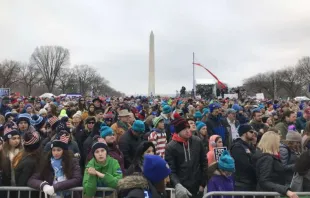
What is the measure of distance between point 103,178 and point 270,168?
7.37ft

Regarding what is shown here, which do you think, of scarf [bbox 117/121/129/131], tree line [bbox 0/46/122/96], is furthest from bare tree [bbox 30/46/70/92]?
scarf [bbox 117/121/129/131]

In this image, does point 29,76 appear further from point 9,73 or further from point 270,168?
point 270,168

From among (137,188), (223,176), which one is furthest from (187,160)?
(137,188)

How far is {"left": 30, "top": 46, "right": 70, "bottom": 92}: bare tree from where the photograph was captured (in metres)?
80.9

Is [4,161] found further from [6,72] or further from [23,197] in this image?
[6,72]

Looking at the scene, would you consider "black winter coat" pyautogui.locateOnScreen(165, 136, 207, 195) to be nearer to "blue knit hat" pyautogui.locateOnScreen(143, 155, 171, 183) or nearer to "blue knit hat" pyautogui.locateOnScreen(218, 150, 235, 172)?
"blue knit hat" pyautogui.locateOnScreen(218, 150, 235, 172)

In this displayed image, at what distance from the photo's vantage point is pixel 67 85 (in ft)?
283

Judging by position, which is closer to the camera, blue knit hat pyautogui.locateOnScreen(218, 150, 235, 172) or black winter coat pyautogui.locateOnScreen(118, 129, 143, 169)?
blue knit hat pyautogui.locateOnScreen(218, 150, 235, 172)

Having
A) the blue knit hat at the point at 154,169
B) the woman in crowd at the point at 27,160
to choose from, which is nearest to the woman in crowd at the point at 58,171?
the woman in crowd at the point at 27,160

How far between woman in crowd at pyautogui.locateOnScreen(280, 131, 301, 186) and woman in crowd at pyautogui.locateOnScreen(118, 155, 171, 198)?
2287 millimetres

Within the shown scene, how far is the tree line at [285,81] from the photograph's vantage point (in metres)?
78.4

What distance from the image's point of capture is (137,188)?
9.88ft

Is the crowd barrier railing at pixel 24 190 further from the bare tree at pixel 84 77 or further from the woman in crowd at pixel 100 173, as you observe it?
the bare tree at pixel 84 77

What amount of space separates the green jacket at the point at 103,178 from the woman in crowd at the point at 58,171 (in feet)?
0.89
